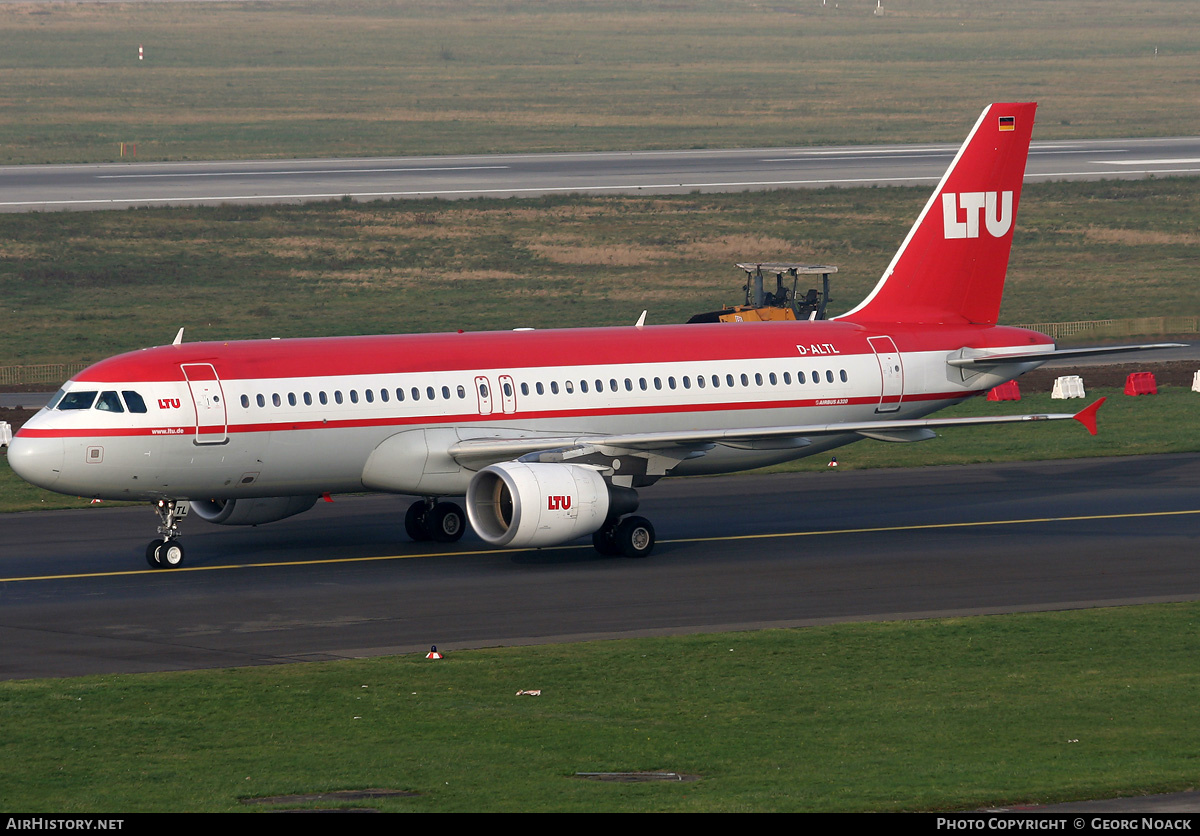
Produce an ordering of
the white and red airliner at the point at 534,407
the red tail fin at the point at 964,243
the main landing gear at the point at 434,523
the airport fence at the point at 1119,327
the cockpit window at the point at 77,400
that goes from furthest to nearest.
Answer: the airport fence at the point at 1119,327 → the red tail fin at the point at 964,243 → the main landing gear at the point at 434,523 → the white and red airliner at the point at 534,407 → the cockpit window at the point at 77,400

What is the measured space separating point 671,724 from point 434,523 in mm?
17071

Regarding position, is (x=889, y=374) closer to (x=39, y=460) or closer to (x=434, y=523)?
(x=434, y=523)

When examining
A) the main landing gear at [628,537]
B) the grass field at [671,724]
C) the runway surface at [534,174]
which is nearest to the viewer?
the grass field at [671,724]

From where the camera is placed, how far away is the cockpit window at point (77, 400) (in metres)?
35.3

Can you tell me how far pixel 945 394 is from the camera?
42.8 m

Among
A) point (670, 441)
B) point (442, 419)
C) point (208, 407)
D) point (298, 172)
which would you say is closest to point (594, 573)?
point (670, 441)

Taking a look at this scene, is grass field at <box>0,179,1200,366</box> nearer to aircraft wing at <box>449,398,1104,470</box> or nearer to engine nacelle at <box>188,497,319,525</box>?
engine nacelle at <box>188,497,319,525</box>

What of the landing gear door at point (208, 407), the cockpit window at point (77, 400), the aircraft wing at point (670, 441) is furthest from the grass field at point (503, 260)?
the aircraft wing at point (670, 441)

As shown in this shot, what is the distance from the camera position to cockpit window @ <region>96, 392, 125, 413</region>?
35188 mm

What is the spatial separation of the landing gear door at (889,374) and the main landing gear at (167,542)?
1676 centimetres

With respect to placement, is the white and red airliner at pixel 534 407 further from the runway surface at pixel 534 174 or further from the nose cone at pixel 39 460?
the runway surface at pixel 534 174

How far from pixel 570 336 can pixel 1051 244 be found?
67.6m

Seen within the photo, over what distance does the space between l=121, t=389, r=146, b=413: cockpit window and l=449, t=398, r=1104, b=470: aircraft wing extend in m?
6.56

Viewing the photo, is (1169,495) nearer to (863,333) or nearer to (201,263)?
(863,333)
